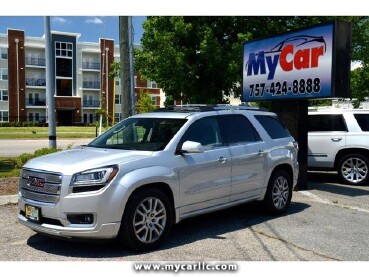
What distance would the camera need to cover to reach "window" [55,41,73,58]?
61.2m

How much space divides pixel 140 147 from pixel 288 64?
16.9ft

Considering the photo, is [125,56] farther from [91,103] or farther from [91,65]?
[91,65]

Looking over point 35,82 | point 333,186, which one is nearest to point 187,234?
point 333,186

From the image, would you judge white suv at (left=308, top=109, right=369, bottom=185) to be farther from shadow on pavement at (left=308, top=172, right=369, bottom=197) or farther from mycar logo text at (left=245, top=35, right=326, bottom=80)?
mycar logo text at (left=245, top=35, right=326, bottom=80)

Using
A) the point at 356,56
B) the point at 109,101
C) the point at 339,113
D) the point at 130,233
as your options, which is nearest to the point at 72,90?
the point at 109,101

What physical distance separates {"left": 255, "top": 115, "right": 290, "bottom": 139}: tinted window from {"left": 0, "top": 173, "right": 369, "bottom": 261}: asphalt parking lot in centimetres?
128

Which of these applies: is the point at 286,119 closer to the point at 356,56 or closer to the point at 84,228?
the point at 84,228

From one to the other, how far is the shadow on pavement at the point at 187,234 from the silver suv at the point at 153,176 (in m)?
0.28

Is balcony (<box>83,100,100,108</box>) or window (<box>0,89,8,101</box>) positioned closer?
window (<box>0,89,8,101</box>)

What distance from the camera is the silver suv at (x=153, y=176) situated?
484 cm

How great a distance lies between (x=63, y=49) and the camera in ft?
203

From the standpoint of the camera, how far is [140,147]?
5.67m

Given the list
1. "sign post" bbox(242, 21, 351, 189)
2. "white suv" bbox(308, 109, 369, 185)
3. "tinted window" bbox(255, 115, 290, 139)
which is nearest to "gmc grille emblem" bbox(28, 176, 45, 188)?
"tinted window" bbox(255, 115, 290, 139)

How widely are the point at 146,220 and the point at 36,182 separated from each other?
55.3 inches
